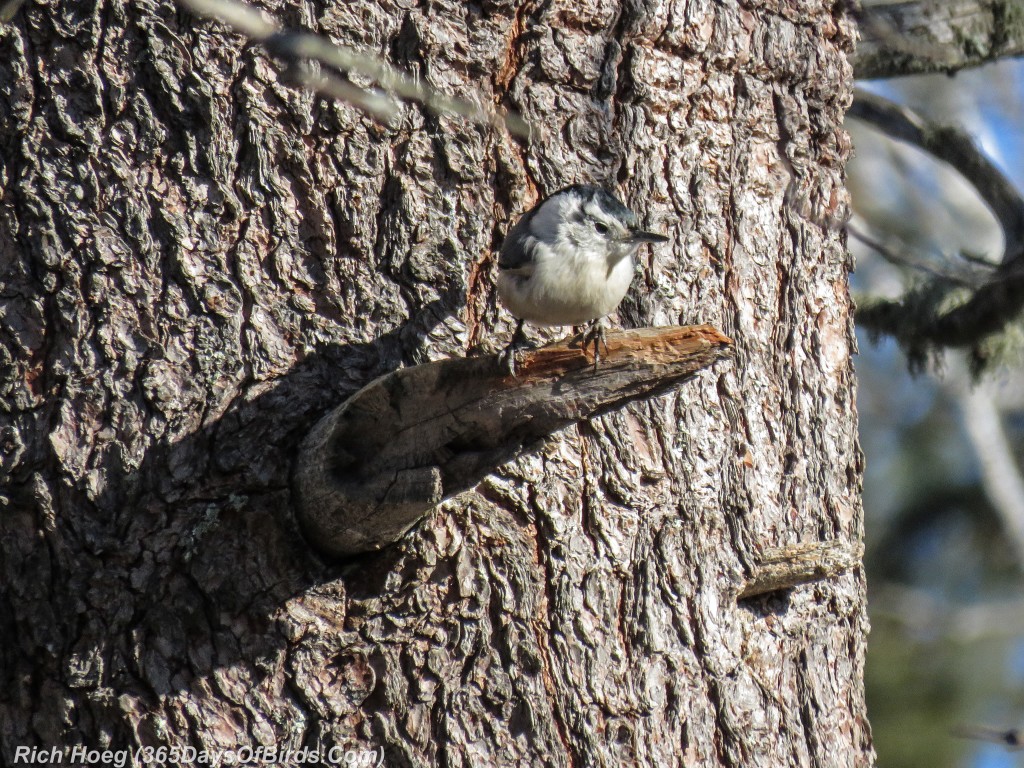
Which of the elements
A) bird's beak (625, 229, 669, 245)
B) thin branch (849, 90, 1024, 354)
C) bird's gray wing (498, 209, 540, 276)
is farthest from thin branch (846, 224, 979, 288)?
bird's gray wing (498, 209, 540, 276)

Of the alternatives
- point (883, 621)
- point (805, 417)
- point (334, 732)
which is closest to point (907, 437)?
point (883, 621)

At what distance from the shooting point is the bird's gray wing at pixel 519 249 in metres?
2.12

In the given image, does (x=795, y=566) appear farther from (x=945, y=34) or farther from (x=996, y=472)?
(x=996, y=472)

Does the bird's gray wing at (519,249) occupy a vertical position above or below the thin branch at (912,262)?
below

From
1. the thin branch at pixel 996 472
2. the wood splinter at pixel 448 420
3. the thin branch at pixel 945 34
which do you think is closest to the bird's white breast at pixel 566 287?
the wood splinter at pixel 448 420

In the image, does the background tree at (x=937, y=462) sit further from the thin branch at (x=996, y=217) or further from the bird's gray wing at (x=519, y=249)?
the bird's gray wing at (x=519, y=249)

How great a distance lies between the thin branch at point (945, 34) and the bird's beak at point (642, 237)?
1.14 meters

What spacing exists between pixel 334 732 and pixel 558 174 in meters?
1.13

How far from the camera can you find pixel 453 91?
2172mm

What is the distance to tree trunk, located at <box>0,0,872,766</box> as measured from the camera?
6.54ft

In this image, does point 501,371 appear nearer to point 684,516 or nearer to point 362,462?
point 362,462

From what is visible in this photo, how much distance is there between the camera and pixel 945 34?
10.1 feet

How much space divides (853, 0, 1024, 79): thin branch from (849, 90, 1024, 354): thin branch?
0.65ft

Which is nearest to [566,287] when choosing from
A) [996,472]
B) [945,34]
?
[945,34]
